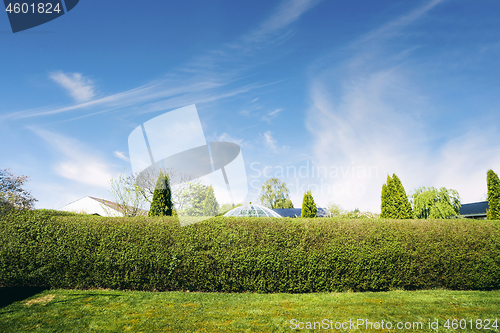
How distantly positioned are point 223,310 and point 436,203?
26163 millimetres

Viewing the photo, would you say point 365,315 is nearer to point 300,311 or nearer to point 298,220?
point 300,311

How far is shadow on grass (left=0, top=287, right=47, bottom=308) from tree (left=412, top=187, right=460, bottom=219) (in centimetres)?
2768

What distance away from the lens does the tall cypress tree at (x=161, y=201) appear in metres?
10.7

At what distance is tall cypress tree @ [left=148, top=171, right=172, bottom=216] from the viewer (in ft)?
35.1

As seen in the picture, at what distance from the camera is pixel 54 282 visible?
7805 mm

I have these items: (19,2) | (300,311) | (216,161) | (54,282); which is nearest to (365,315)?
(300,311)

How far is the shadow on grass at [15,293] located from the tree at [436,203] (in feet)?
90.8

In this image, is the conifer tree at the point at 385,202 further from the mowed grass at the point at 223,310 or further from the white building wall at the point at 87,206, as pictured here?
the white building wall at the point at 87,206

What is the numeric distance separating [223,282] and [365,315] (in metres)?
4.07

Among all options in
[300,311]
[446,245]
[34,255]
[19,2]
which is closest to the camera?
[19,2]

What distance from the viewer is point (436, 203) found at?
24.4 metres

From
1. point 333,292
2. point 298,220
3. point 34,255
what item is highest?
point 298,220

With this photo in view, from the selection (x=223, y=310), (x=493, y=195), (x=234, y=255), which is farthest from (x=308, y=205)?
A: (x=223, y=310)

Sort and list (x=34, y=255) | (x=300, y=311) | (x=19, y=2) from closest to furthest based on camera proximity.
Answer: (x=19, y=2)
(x=300, y=311)
(x=34, y=255)
